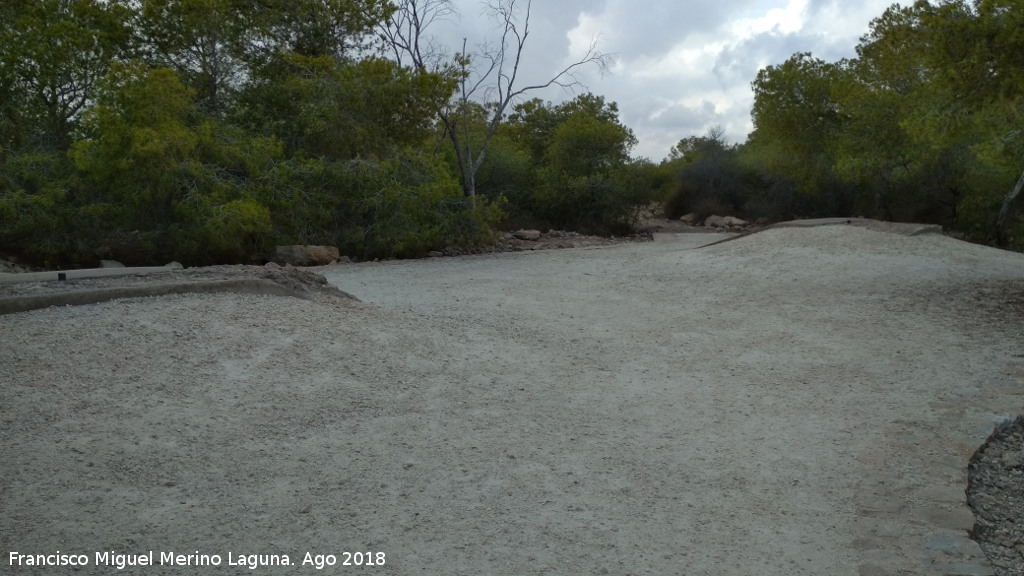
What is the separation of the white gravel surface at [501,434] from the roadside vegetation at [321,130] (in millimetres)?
4204

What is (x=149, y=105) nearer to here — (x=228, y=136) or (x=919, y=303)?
(x=228, y=136)

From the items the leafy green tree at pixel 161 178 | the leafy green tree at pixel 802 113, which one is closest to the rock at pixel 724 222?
the leafy green tree at pixel 802 113

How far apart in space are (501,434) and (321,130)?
10.9 m

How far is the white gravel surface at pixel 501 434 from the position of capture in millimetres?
3215

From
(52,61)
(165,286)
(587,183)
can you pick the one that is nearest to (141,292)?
(165,286)

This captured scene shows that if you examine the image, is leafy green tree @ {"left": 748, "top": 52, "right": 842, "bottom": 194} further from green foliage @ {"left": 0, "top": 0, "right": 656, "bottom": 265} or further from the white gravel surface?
the white gravel surface

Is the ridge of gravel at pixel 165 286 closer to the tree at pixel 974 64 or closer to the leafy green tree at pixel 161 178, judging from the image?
the leafy green tree at pixel 161 178

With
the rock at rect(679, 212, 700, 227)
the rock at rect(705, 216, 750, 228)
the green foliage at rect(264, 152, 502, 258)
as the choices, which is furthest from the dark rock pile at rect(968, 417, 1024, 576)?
the rock at rect(679, 212, 700, 227)

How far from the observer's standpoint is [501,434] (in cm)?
447

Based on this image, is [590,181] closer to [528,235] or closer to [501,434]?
[528,235]

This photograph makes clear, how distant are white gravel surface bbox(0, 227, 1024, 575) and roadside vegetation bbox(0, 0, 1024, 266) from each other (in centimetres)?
420

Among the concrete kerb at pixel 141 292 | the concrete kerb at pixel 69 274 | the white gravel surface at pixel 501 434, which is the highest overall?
the concrete kerb at pixel 69 274

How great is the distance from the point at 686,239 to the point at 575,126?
512cm

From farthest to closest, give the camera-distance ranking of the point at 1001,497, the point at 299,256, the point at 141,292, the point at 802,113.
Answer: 1. the point at 802,113
2. the point at 299,256
3. the point at 141,292
4. the point at 1001,497
